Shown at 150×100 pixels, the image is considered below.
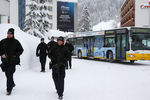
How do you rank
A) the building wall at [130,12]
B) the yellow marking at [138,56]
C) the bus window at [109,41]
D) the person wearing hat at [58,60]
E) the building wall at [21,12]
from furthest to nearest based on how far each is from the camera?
the building wall at [130,12] < the building wall at [21,12] < the bus window at [109,41] < the yellow marking at [138,56] < the person wearing hat at [58,60]

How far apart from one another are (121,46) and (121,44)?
6.7 inches

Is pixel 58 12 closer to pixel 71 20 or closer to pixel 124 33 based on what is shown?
pixel 71 20

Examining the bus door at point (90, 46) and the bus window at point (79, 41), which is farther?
the bus window at point (79, 41)

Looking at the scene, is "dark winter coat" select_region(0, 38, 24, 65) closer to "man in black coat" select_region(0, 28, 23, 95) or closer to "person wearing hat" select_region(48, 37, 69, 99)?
"man in black coat" select_region(0, 28, 23, 95)

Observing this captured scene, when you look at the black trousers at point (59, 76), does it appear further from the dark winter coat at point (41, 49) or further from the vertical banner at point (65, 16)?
the vertical banner at point (65, 16)

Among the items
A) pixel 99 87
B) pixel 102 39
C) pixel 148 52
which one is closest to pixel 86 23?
pixel 102 39

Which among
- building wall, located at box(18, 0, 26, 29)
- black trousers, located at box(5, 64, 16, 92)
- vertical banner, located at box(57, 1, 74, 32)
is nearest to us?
black trousers, located at box(5, 64, 16, 92)

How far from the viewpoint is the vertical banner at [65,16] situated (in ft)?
241

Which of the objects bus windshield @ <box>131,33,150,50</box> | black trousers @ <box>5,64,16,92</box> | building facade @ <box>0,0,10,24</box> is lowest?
black trousers @ <box>5,64,16,92</box>

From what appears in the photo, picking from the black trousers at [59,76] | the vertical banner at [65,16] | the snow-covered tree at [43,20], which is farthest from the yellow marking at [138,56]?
the vertical banner at [65,16]

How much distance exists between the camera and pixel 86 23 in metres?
64.1

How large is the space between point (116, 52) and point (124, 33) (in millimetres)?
1839

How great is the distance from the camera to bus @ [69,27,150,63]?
18.4m

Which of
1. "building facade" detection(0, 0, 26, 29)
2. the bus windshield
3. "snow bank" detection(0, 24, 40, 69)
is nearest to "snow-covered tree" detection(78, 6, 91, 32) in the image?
"building facade" detection(0, 0, 26, 29)
